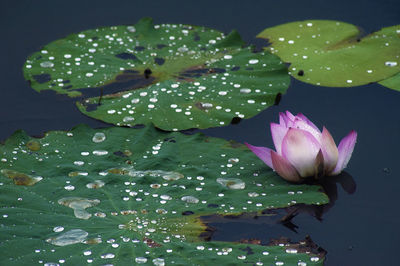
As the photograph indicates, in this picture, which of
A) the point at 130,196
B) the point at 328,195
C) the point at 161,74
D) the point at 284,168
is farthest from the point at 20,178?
the point at 328,195

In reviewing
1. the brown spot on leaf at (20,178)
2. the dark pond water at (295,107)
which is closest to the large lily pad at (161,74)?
the dark pond water at (295,107)

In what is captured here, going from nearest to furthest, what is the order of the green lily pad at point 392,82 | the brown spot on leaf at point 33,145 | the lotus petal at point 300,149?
the lotus petal at point 300,149, the brown spot on leaf at point 33,145, the green lily pad at point 392,82

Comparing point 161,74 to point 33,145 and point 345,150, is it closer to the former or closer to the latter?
point 33,145

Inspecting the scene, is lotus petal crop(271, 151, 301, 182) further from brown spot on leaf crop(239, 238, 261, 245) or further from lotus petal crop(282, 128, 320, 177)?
brown spot on leaf crop(239, 238, 261, 245)

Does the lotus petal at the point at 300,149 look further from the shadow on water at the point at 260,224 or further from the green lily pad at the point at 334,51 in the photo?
the green lily pad at the point at 334,51

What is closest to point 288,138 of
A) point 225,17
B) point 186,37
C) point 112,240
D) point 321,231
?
point 321,231

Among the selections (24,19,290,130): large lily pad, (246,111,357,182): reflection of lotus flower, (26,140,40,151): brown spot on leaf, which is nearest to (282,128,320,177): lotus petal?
(246,111,357,182): reflection of lotus flower

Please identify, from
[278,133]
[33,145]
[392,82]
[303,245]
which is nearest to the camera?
[303,245]
